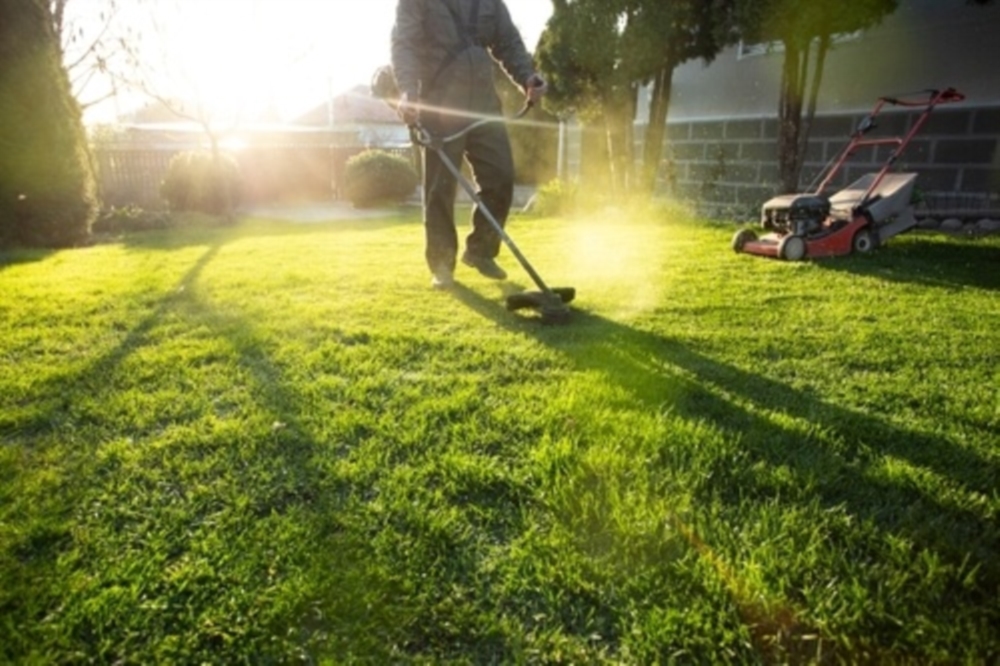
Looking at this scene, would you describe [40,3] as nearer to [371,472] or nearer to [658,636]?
[371,472]

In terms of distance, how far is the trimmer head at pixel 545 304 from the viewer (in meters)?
3.44

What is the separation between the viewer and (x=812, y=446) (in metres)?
2.04

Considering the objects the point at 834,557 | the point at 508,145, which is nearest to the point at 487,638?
the point at 834,557

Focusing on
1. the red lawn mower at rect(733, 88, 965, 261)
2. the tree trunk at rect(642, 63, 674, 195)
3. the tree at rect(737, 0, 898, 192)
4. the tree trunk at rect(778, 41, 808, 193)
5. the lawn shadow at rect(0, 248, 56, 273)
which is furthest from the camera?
the tree trunk at rect(642, 63, 674, 195)

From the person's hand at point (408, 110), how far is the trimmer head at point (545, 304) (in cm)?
133

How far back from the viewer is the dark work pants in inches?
168

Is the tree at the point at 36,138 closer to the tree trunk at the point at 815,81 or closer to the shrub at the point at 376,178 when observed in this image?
the shrub at the point at 376,178

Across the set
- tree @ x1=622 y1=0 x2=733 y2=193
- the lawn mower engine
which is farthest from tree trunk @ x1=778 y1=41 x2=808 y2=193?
the lawn mower engine

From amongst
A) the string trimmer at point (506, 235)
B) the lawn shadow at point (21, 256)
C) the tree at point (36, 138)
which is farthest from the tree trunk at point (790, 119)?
the tree at point (36, 138)

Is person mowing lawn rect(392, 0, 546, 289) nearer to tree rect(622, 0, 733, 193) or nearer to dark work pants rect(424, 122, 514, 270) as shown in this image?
dark work pants rect(424, 122, 514, 270)

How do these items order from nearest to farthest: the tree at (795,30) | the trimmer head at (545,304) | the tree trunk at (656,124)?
the trimmer head at (545,304) < the tree at (795,30) < the tree trunk at (656,124)

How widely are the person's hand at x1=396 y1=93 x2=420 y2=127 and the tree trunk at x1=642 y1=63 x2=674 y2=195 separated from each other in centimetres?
648

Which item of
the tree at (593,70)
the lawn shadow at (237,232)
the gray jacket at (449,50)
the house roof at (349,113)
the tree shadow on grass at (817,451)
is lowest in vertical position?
the tree shadow on grass at (817,451)

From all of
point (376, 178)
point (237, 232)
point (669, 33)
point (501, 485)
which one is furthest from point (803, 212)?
point (376, 178)
